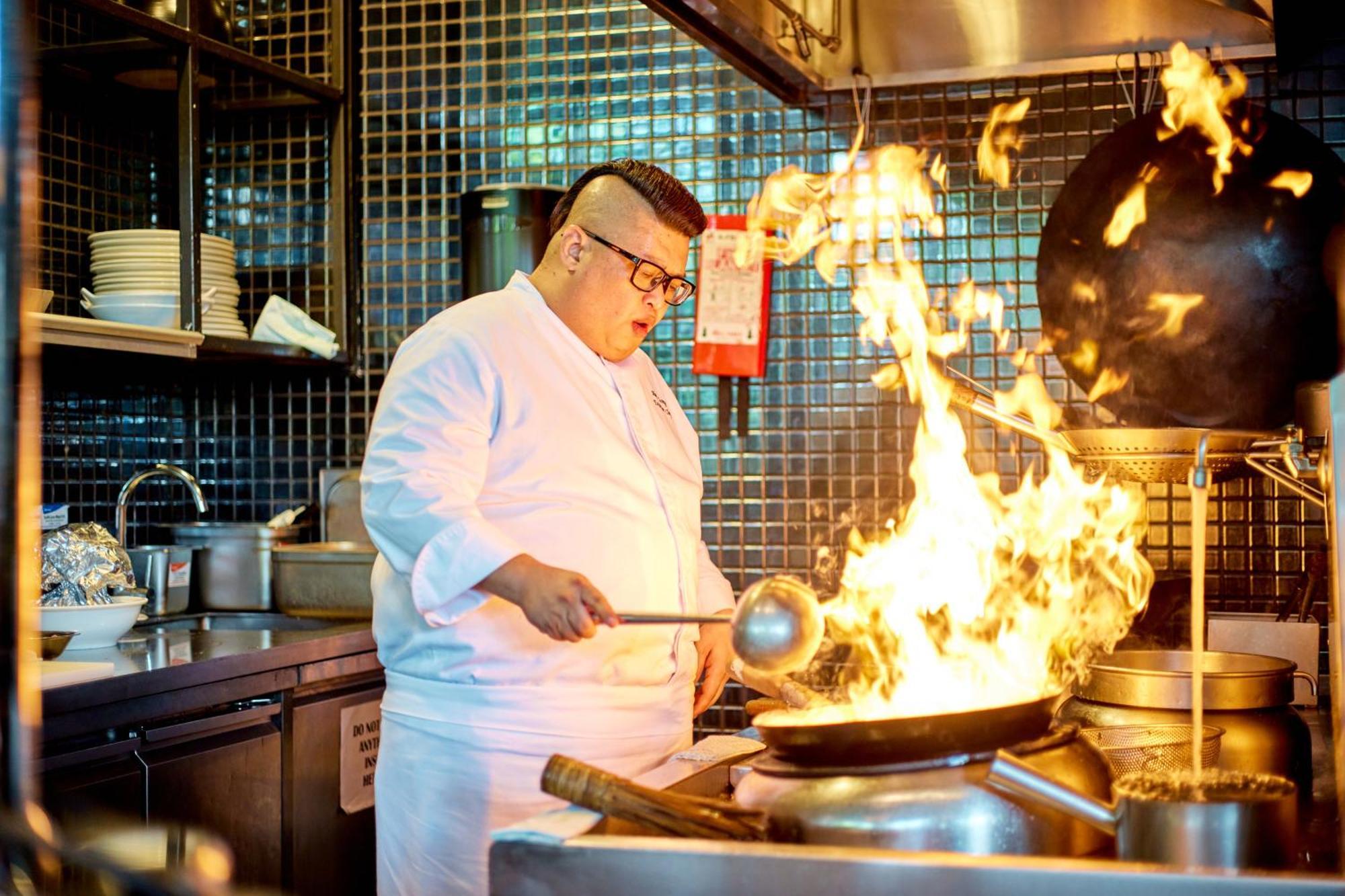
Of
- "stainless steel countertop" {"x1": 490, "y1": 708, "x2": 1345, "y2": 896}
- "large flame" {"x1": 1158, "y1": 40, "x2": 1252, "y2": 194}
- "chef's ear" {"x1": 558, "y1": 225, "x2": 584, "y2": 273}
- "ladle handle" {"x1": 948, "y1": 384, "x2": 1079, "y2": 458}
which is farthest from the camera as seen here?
"large flame" {"x1": 1158, "y1": 40, "x2": 1252, "y2": 194}

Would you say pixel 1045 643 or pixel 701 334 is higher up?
pixel 701 334

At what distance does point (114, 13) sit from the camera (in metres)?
2.81

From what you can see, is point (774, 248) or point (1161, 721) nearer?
point (1161, 721)

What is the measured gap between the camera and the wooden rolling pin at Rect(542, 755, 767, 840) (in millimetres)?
1292

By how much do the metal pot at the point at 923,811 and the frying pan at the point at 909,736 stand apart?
12 mm

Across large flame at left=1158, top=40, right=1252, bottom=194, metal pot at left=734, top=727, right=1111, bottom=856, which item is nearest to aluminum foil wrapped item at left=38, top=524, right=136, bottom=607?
metal pot at left=734, top=727, right=1111, bottom=856

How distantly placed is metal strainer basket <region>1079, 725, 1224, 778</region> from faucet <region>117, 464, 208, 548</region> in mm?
2467

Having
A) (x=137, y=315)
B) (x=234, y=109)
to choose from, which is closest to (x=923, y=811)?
(x=137, y=315)

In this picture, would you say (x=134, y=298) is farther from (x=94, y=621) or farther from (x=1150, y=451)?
(x=1150, y=451)

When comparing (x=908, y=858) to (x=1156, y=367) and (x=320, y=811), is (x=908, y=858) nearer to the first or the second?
(x=1156, y=367)

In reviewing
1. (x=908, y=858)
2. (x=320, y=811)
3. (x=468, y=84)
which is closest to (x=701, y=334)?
(x=468, y=84)

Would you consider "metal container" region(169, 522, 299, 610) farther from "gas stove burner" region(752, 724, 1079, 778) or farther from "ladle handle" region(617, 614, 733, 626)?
"gas stove burner" region(752, 724, 1079, 778)

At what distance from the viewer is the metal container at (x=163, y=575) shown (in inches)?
128

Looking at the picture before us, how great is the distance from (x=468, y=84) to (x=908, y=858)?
2759 millimetres
